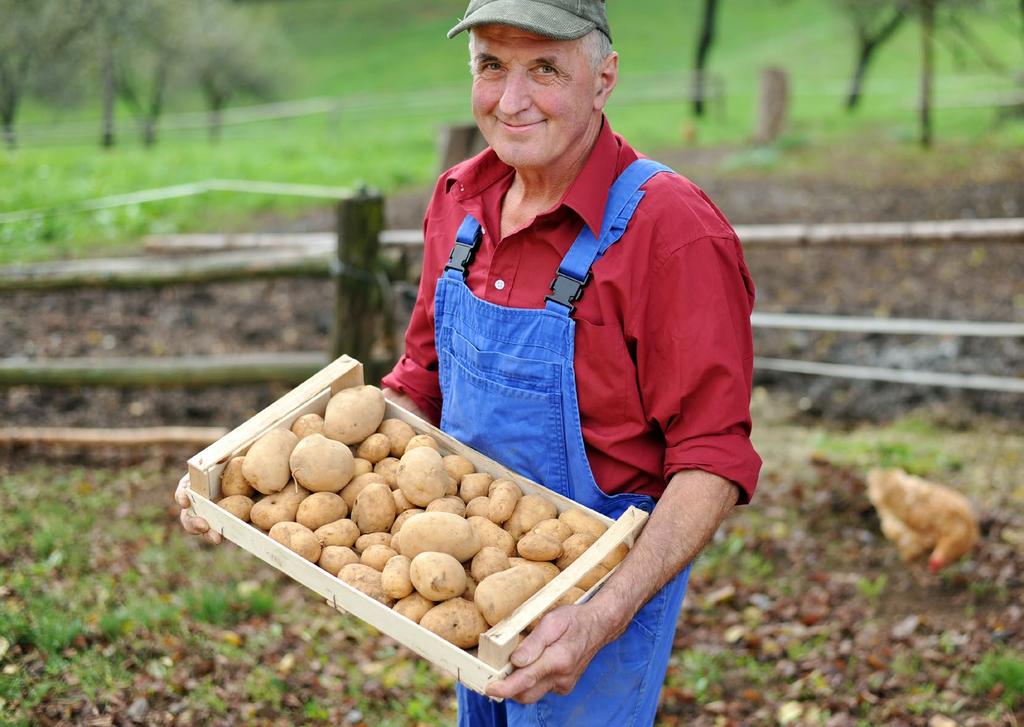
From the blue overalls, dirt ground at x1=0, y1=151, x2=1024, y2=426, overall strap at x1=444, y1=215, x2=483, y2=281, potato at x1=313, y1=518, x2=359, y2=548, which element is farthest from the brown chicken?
potato at x1=313, y1=518, x2=359, y2=548

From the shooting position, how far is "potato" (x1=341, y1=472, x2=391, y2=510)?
2188mm

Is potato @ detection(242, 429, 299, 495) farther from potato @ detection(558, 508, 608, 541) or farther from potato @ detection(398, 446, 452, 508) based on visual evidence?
potato @ detection(558, 508, 608, 541)

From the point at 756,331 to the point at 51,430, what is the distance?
4.68 metres

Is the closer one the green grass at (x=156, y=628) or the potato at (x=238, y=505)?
the potato at (x=238, y=505)

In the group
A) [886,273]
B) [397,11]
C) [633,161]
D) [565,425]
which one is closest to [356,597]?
[565,425]

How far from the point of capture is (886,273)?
809 centimetres

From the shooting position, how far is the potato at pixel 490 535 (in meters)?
2.05

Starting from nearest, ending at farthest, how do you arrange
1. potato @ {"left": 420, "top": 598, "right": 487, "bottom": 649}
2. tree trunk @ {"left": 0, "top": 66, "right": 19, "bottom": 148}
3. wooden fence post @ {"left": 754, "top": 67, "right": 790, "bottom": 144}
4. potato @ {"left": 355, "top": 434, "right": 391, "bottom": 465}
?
1. potato @ {"left": 420, "top": 598, "right": 487, "bottom": 649}
2. potato @ {"left": 355, "top": 434, "right": 391, "bottom": 465}
3. tree trunk @ {"left": 0, "top": 66, "right": 19, "bottom": 148}
4. wooden fence post @ {"left": 754, "top": 67, "right": 790, "bottom": 144}

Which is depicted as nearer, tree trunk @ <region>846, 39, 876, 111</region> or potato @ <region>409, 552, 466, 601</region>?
potato @ <region>409, 552, 466, 601</region>

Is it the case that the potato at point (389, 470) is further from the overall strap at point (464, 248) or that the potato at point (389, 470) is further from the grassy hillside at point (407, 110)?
the grassy hillside at point (407, 110)

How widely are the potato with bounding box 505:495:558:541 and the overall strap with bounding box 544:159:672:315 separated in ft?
1.33

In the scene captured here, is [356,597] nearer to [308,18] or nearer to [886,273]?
[886,273]

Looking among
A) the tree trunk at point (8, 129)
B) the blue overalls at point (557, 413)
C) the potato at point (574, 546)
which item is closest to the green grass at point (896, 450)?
the blue overalls at point (557, 413)

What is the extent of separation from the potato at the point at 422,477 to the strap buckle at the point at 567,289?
0.43 metres
